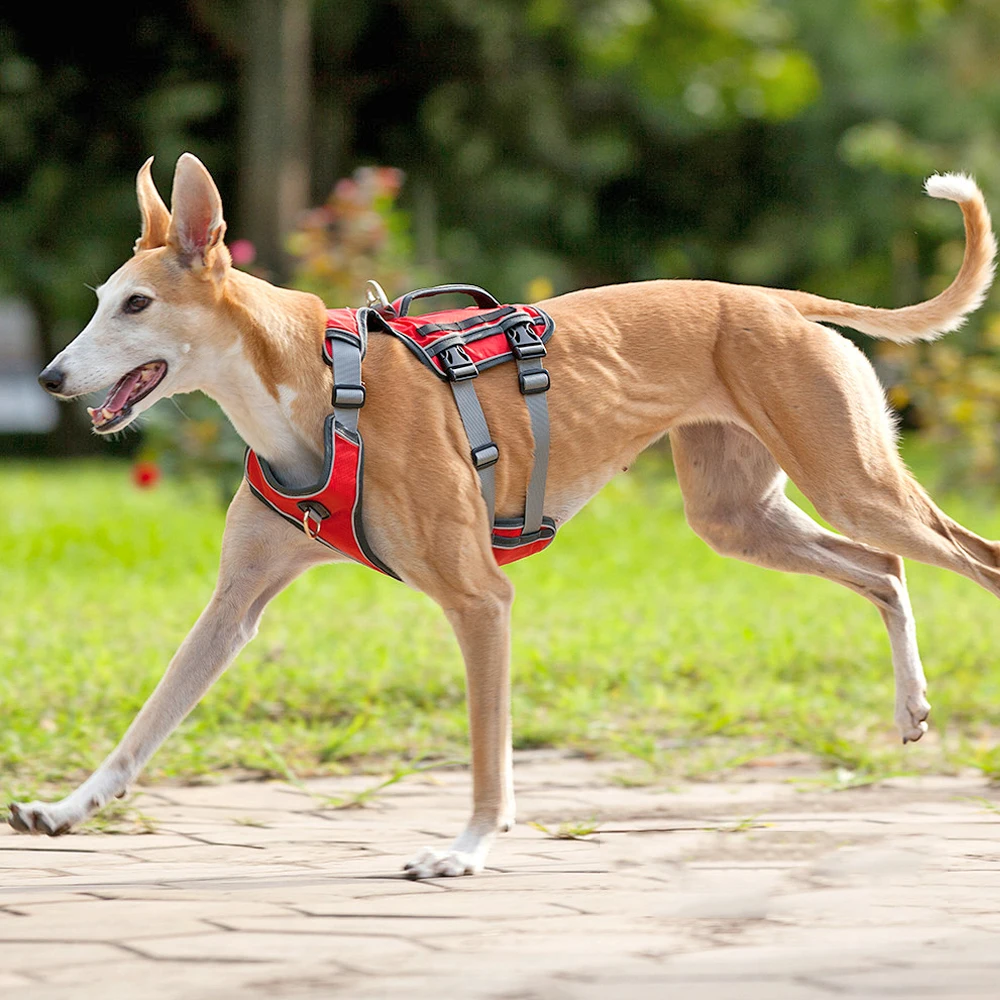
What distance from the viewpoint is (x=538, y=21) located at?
17.2 m

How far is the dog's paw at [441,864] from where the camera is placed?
3662 millimetres

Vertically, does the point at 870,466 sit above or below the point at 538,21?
below

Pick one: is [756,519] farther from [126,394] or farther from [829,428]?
[126,394]

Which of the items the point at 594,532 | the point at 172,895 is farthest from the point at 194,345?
the point at 594,532

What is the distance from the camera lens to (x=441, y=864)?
145 inches

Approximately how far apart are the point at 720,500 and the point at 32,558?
537cm

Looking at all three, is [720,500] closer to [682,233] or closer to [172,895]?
[172,895]

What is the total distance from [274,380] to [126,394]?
370 millimetres

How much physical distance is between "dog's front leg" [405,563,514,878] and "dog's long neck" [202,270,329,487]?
0.53m

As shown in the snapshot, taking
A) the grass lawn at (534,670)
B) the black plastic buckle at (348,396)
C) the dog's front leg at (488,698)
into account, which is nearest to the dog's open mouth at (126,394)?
the black plastic buckle at (348,396)

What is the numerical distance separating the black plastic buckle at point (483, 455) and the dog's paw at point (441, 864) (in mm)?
968

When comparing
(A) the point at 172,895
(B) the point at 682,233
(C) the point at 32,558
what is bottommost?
(A) the point at 172,895

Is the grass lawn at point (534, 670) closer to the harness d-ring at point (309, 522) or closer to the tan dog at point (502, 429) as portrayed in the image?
the tan dog at point (502, 429)

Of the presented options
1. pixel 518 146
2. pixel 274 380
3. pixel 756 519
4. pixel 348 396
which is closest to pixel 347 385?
pixel 348 396
